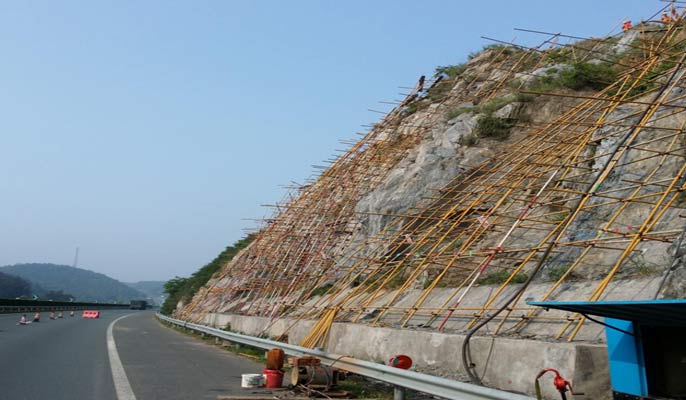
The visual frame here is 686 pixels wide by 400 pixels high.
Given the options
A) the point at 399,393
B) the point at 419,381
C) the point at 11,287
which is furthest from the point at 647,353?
the point at 11,287

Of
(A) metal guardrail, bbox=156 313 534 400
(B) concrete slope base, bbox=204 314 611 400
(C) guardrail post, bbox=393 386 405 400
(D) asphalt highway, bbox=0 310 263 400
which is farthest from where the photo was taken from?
(D) asphalt highway, bbox=0 310 263 400

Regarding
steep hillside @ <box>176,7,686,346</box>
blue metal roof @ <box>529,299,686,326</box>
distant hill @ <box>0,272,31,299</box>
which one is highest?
distant hill @ <box>0,272,31,299</box>

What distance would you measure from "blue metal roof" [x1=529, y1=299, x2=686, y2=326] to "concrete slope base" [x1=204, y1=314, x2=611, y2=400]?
1.24 m

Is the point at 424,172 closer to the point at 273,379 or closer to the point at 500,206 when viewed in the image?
the point at 500,206

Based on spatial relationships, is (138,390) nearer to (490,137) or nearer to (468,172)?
(468,172)

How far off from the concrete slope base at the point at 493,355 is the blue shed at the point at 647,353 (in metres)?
0.83

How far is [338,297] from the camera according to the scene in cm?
1831

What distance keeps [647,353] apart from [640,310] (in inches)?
30.1

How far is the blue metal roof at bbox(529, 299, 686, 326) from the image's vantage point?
17.6 ft

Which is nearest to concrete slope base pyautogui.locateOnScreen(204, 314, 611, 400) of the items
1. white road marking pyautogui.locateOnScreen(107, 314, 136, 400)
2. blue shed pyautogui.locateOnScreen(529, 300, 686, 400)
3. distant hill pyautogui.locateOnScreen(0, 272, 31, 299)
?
blue shed pyautogui.locateOnScreen(529, 300, 686, 400)

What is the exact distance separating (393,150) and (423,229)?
9598mm

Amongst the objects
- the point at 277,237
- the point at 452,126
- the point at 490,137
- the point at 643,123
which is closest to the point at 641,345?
the point at 643,123

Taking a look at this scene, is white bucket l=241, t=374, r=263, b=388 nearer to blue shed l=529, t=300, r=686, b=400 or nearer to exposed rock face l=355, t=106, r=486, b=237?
blue shed l=529, t=300, r=686, b=400

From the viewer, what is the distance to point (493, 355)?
8992mm
